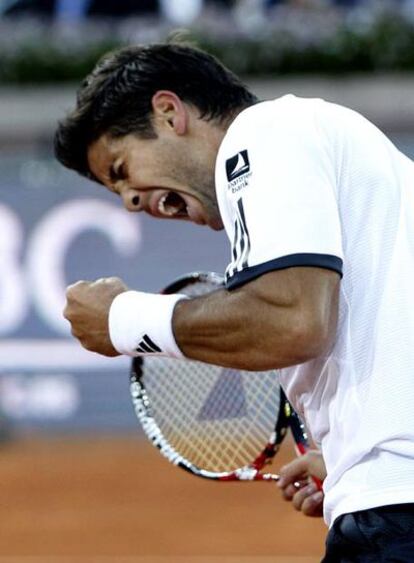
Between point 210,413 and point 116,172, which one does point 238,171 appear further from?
point 210,413

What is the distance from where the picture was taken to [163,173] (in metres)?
3.52

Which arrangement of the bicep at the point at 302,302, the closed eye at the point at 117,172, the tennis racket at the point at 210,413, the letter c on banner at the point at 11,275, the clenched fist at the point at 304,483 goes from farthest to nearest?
the letter c on banner at the point at 11,275
the tennis racket at the point at 210,413
the clenched fist at the point at 304,483
the closed eye at the point at 117,172
the bicep at the point at 302,302

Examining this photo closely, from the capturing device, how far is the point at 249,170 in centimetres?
312

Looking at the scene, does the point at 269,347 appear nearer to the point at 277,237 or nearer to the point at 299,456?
the point at 277,237

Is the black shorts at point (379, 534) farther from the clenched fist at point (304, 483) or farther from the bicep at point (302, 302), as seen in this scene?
the clenched fist at point (304, 483)

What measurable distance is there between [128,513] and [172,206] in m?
5.83

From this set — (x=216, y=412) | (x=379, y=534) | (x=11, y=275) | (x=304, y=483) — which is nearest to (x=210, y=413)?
(x=216, y=412)

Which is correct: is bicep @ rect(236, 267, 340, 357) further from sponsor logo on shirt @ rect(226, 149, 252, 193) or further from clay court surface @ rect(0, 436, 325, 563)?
clay court surface @ rect(0, 436, 325, 563)

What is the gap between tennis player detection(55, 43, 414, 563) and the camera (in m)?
3.03

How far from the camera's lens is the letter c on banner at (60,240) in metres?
11.2

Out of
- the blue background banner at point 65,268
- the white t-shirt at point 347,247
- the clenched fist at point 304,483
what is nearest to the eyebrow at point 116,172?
the white t-shirt at point 347,247

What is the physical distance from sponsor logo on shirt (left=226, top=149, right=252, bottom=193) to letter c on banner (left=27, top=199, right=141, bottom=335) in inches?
315

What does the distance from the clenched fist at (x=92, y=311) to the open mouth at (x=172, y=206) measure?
266 millimetres

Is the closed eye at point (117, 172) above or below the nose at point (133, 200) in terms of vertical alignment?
above
